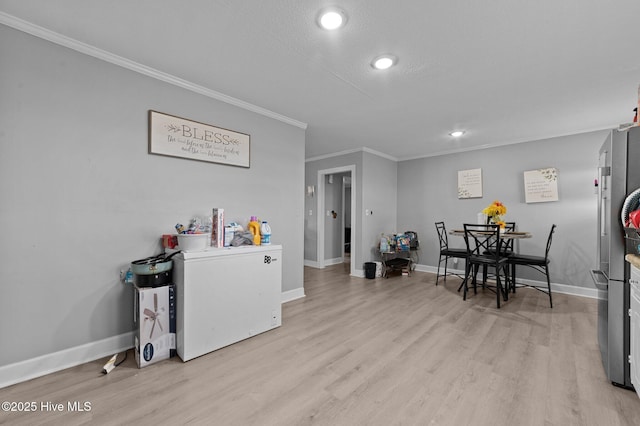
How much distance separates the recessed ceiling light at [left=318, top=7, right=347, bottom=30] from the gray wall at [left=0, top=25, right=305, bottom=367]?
5.06 ft

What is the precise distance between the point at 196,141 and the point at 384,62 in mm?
1866

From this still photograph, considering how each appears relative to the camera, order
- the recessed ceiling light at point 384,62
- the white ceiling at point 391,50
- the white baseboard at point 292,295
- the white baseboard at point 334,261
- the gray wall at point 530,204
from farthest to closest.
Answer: the white baseboard at point 334,261 < the gray wall at point 530,204 < the white baseboard at point 292,295 < the recessed ceiling light at point 384,62 < the white ceiling at point 391,50

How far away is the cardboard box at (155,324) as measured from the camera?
77.7 inches

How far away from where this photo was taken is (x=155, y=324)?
2027 millimetres

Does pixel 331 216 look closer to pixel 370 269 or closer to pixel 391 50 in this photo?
pixel 370 269

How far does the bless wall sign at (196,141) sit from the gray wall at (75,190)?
77 millimetres

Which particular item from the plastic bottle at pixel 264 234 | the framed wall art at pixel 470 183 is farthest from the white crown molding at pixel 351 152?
the plastic bottle at pixel 264 234

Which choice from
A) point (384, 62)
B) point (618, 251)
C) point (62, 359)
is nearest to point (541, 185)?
point (618, 251)

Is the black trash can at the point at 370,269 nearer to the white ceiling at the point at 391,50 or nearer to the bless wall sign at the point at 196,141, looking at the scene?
the white ceiling at the point at 391,50

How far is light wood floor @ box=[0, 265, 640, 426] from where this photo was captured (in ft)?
4.88

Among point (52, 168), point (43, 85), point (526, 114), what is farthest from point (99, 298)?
point (526, 114)

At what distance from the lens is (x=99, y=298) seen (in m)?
2.11

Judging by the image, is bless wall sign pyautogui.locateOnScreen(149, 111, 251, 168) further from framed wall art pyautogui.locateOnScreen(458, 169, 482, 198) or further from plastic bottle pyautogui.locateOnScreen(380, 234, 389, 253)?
framed wall art pyautogui.locateOnScreen(458, 169, 482, 198)

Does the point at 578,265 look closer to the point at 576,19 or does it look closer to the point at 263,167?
the point at 576,19
